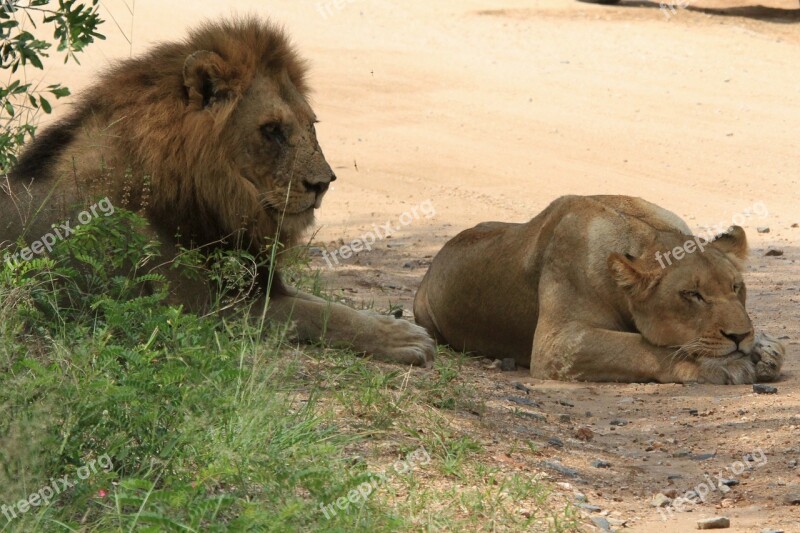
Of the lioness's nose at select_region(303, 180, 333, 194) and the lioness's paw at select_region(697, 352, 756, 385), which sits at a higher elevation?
the lioness's nose at select_region(303, 180, 333, 194)

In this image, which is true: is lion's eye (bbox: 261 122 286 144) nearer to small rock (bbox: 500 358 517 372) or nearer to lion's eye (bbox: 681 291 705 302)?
small rock (bbox: 500 358 517 372)

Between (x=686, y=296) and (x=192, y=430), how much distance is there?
Answer: 328 cm

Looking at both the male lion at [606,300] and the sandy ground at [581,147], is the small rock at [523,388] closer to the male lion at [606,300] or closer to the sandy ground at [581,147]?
the sandy ground at [581,147]

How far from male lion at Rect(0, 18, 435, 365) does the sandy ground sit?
1.45 metres

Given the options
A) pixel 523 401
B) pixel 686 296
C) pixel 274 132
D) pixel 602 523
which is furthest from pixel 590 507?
pixel 274 132

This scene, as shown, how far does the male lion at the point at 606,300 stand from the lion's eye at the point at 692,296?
16 millimetres

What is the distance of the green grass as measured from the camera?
3814 mm

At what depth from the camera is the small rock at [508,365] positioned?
7.26 metres

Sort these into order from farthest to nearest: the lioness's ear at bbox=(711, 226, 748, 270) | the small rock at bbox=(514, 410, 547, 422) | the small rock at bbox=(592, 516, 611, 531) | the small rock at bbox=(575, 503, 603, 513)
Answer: the lioness's ear at bbox=(711, 226, 748, 270) < the small rock at bbox=(514, 410, 547, 422) < the small rock at bbox=(575, 503, 603, 513) < the small rock at bbox=(592, 516, 611, 531)

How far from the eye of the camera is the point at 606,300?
6828mm

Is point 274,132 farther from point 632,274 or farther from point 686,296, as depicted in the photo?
point 686,296

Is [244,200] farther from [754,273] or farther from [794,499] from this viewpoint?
[754,273]

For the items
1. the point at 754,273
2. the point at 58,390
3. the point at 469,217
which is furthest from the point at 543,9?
the point at 58,390

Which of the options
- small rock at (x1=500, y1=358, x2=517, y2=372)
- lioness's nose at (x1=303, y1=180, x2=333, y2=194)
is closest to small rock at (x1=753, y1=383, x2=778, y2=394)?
small rock at (x1=500, y1=358, x2=517, y2=372)
